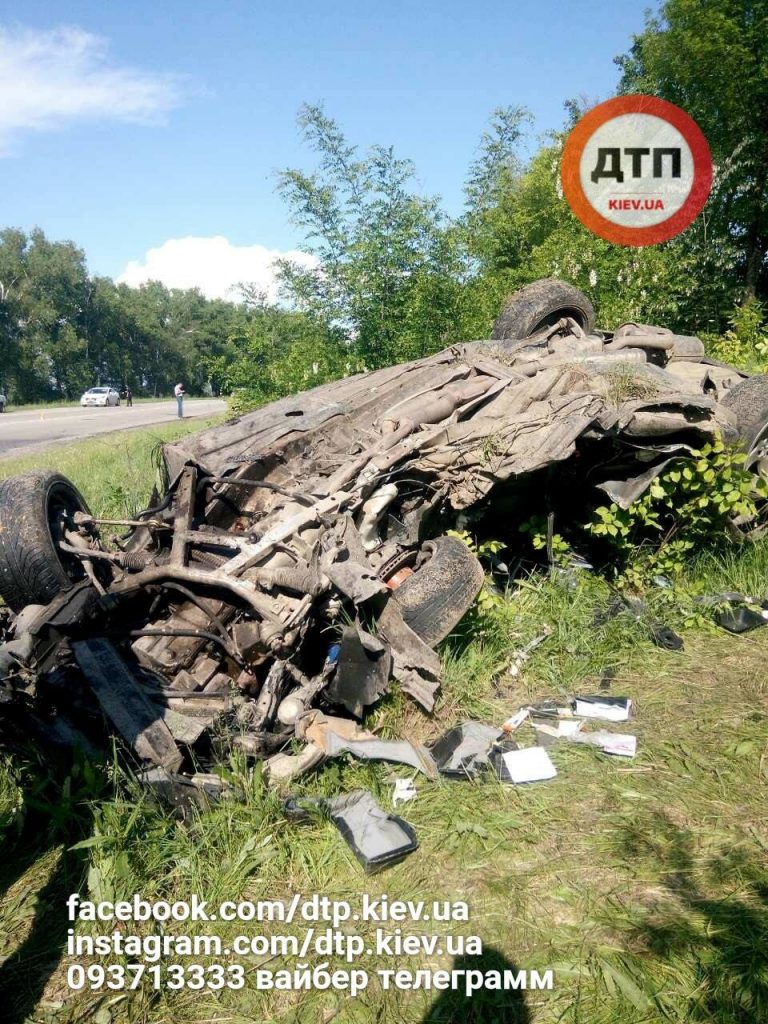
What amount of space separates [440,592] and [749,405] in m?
3.20

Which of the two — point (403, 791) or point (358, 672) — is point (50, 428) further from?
point (403, 791)

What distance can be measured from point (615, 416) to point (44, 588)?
12.0 feet

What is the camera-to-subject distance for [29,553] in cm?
421

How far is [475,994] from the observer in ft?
7.69

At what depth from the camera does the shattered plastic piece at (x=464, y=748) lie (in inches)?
133

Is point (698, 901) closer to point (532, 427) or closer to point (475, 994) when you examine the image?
point (475, 994)

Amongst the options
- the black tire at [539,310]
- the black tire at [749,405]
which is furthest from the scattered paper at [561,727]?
the black tire at [539,310]

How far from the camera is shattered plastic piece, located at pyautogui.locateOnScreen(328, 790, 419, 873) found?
9.37ft

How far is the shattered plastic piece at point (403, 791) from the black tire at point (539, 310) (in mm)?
4383

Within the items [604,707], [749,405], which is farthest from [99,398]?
[604,707]

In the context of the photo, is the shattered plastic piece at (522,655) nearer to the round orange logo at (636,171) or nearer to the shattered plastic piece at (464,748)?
the shattered plastic piece at (464,748)

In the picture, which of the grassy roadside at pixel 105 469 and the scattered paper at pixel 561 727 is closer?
the scattered paper at pixel 561 727

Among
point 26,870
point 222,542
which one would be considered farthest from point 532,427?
point 26,870

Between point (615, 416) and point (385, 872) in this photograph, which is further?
point (615, 416)
